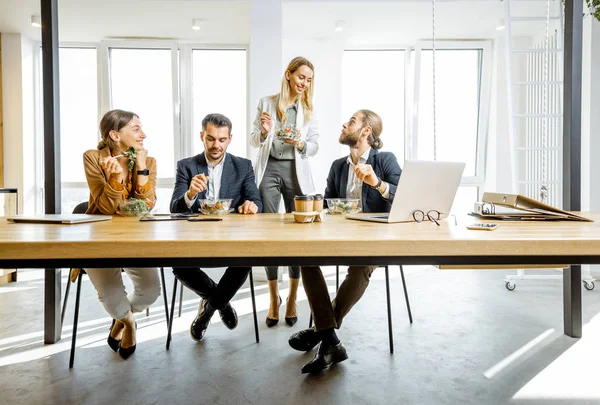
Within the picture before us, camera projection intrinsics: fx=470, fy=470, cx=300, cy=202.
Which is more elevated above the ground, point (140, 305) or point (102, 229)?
point (102, 229)

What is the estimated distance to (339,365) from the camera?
2.18 meters

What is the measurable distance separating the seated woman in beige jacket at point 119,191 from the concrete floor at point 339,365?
0.72 ft

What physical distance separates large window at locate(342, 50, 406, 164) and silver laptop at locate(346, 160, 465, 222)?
4.20 meters

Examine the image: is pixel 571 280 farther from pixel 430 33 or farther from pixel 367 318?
pixel 430 33

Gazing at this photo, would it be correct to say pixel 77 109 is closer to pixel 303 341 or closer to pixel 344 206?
pixel 303 341

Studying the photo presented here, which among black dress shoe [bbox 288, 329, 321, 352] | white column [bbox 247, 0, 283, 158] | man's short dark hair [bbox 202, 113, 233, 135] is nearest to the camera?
black dress shoe [bbox 288, 329, 321, 352]

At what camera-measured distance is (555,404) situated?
1.82m

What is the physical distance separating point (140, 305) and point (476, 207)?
5.27ft

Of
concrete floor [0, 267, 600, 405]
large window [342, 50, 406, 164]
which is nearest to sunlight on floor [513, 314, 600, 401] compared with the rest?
concrete floor [0, 267, 600, 405]

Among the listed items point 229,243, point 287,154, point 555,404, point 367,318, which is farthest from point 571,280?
point 229,243

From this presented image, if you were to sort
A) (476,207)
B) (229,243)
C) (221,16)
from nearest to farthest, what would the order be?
(229,243) → (476,207) → (221,16)

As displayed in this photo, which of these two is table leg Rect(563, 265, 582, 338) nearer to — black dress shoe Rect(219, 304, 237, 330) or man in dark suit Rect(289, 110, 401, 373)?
man in dark suit Rect(289, 110, 401, 373)

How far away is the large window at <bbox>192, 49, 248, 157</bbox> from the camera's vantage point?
5.71 m

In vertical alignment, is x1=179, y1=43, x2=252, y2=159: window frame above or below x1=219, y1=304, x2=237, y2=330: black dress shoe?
above
